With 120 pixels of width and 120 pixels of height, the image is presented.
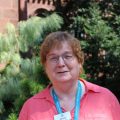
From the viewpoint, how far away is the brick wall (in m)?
6.27

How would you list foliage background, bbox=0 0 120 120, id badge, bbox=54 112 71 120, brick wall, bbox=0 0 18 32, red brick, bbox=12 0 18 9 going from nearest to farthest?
id badge, bbox=54 112 71 120, foliage background, bbox=0 0 120 120, brick wall, bbox=0 0 18 32, red brick, bbox=12 0 18 9

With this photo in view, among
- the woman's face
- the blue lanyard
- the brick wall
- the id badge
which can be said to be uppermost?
the brick wall

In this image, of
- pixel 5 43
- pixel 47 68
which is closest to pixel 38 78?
pixel 5 43

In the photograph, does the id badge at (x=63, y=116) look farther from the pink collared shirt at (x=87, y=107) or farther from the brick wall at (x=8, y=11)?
the brick wall at (x=8, y=11)

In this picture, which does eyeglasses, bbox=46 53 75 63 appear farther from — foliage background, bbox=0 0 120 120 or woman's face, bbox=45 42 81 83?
foliage background, bbox=0 0 120 120

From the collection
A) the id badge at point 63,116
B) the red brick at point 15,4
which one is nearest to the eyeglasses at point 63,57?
the id badge at point 63,116

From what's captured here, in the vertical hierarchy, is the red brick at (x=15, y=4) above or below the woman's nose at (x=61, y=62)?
above

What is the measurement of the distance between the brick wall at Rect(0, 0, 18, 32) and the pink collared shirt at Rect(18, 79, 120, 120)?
3.85 meters

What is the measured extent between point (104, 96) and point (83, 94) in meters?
0.12

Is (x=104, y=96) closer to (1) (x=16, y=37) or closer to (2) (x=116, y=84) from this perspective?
(1) (x=16, y=37)

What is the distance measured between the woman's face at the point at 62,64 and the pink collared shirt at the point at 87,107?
14 cm

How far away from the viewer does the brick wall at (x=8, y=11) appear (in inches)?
247

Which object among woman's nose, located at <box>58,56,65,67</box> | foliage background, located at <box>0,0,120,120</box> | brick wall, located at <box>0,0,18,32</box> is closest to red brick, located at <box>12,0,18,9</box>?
brick wall, located at <box>0,0,18,32</box>

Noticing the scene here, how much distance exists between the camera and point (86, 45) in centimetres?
674
